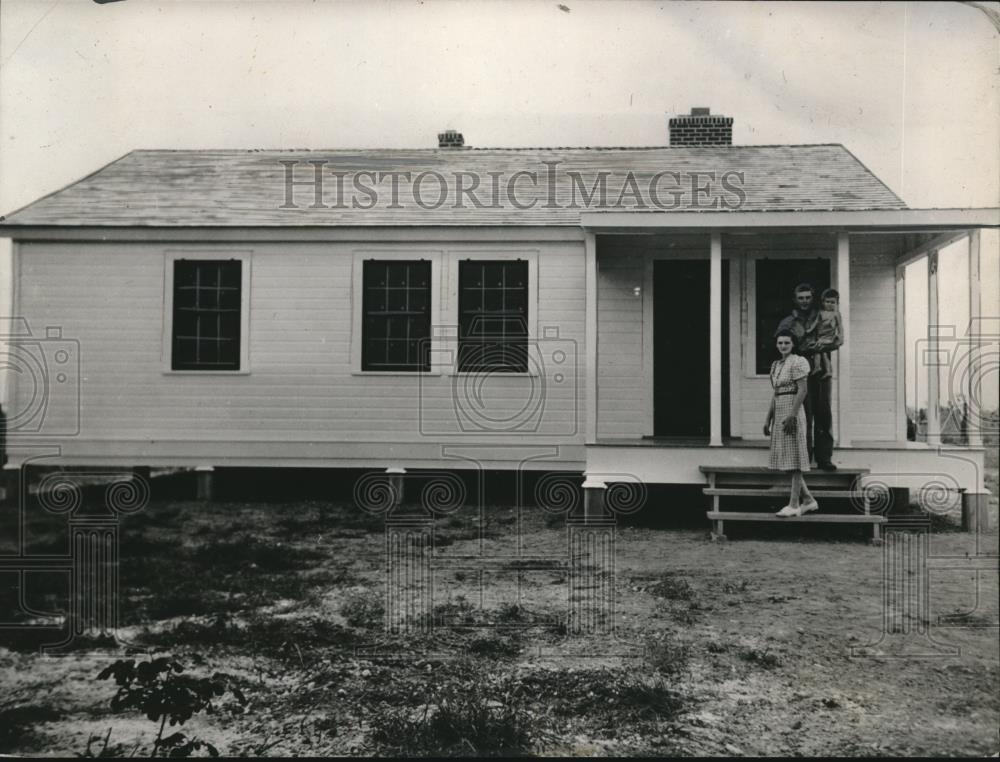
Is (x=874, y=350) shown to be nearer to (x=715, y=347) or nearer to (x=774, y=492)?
(x=774, y=492)

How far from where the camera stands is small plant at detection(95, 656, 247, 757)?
2412mm

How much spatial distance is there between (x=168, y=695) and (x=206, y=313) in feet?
6.29

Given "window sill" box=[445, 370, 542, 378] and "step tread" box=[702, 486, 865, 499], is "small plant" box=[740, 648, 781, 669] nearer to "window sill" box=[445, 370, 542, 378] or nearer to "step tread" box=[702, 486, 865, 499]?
"step tread" box=[702, 486, 865, 499]

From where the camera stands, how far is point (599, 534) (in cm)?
283

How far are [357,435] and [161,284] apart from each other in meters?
1.30

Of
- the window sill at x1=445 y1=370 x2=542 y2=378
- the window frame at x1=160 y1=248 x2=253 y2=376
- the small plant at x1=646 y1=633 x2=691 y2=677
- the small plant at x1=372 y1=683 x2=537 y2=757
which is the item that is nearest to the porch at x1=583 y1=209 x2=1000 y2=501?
the window sill at x1=445 y1=370 x2=542 y2=378

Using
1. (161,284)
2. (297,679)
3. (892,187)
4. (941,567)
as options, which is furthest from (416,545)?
(892,187)

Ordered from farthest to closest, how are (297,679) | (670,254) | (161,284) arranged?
1. (670,254)
2. (161,284)
3. (297,679)

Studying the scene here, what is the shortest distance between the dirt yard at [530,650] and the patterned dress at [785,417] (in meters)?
0.33

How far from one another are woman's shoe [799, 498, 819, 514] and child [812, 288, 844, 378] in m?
0.62

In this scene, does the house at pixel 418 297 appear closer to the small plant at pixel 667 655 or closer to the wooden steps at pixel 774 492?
the wooden steps at pixel 774 492

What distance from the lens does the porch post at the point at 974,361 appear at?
2533 millimetres

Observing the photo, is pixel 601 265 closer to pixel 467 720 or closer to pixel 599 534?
pixel 599 534

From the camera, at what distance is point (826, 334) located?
9.87 ft
